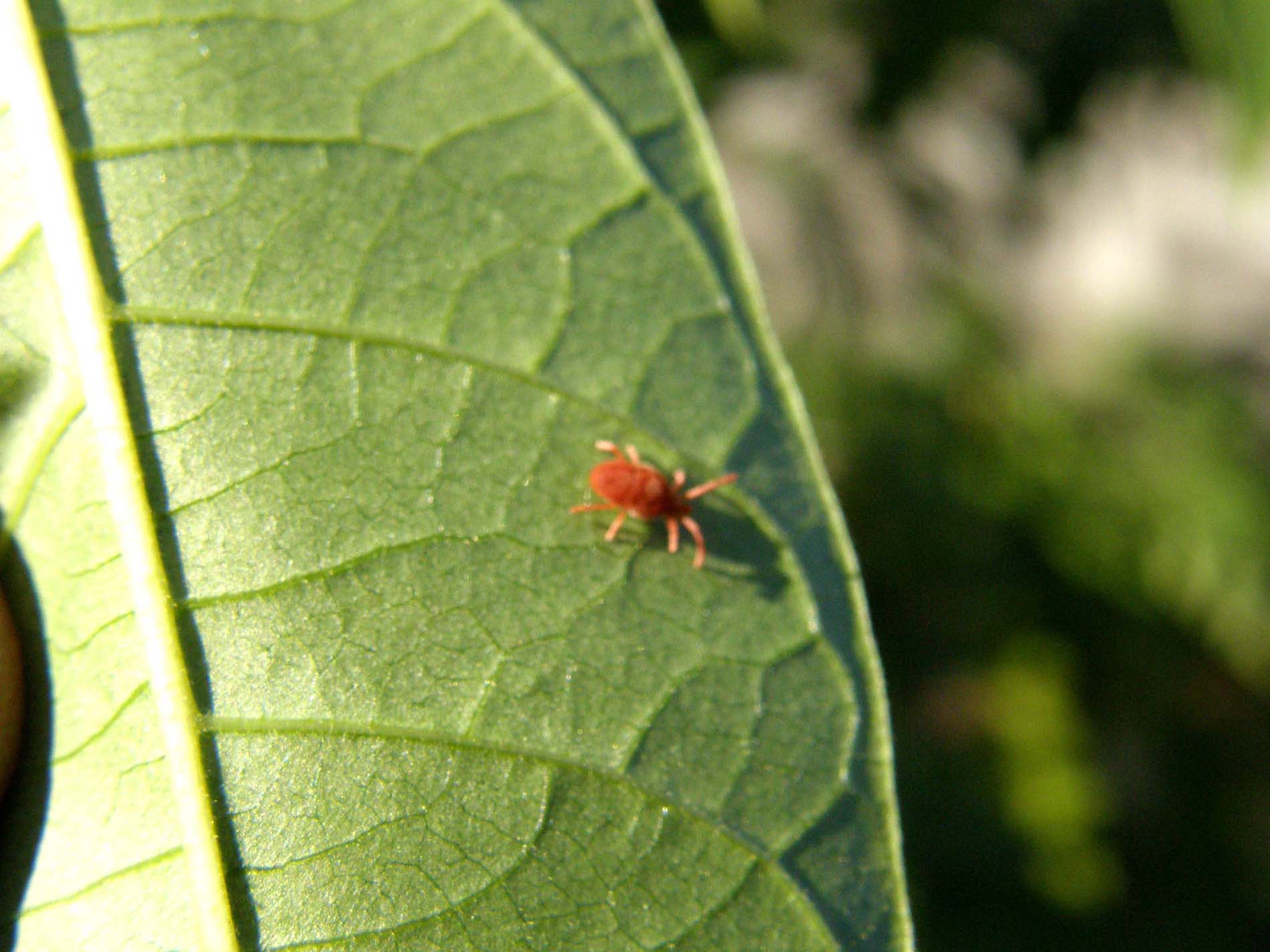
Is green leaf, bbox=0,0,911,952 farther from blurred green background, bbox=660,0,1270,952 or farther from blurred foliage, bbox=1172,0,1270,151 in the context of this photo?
blurred green background, bbox=660,0,1270,952

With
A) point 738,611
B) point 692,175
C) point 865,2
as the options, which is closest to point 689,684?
point 738,611

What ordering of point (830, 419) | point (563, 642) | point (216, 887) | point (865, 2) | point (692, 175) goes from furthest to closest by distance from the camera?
point (830, 419) < point (865, 2) < point (692, 175) < point (563, 642) < point (216, 887)

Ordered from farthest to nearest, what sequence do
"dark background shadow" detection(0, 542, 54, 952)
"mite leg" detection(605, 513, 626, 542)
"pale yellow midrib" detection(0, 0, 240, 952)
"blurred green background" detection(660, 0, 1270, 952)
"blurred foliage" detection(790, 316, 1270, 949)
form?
"blurred foliage" detection(790, 316, 1270, 949) < "blurred green background" detection(660, 0, 1270, 952) < "mite leg" detection(605, 513, 626, 542) < "dark background shadow" detection(0, 542, 54, 952) < "pale yellow midrib" detection(0, 0, 240, 952)

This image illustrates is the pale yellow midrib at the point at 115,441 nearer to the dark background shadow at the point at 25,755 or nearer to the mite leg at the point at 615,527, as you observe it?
the dark background shadow at the point at 25,755

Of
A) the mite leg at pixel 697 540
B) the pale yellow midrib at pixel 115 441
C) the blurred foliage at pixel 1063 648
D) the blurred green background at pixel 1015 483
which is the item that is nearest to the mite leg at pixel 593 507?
the mite leg at pixel 697 540

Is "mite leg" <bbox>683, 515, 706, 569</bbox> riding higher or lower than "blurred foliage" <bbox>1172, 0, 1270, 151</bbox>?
lower

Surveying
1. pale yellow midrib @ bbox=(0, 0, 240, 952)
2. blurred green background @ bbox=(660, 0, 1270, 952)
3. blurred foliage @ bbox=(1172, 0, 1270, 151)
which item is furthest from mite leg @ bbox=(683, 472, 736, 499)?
blurred green background @ bbox=(660, 0, 1270, 952)

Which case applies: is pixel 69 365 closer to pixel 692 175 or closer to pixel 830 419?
pixel 692 175
